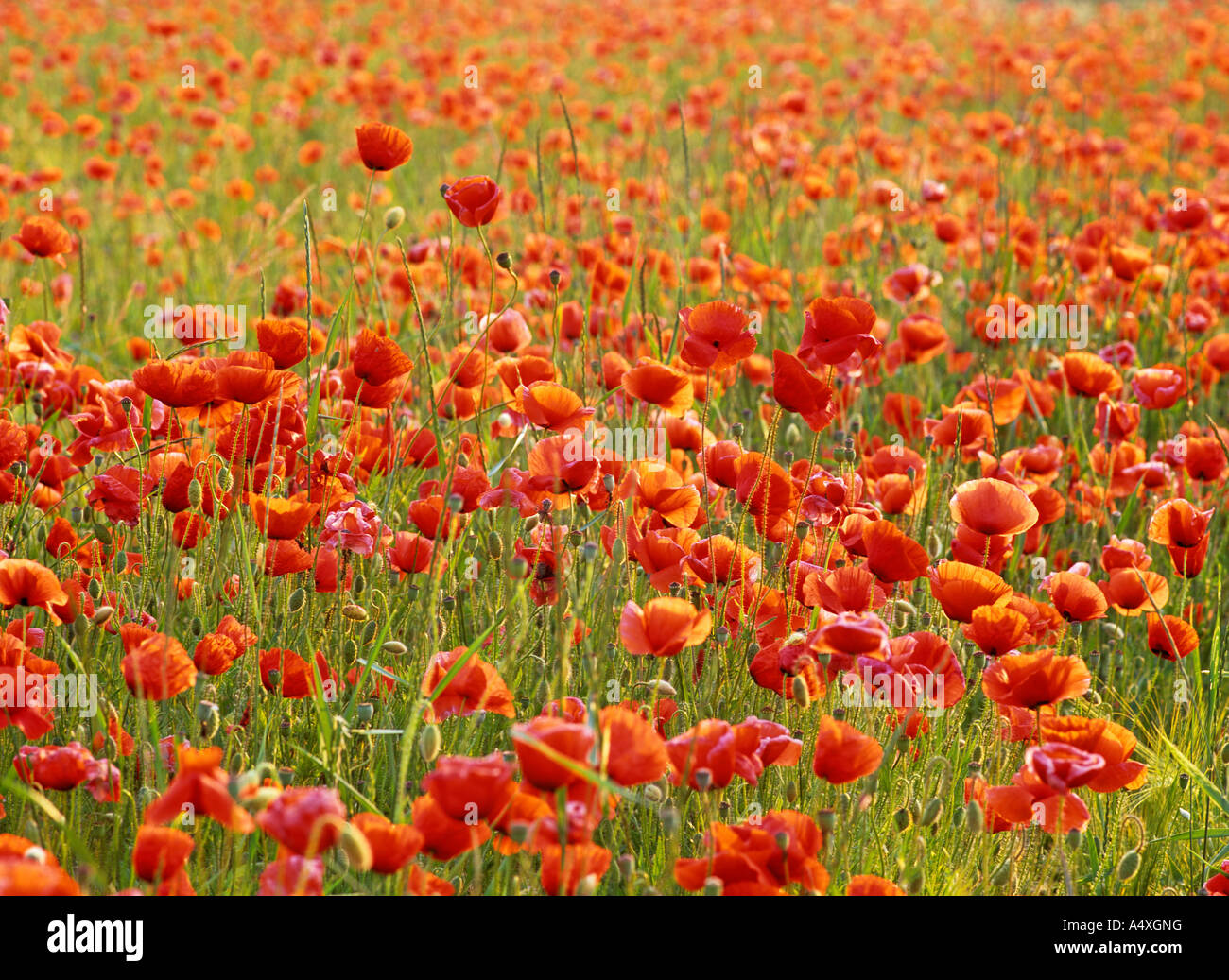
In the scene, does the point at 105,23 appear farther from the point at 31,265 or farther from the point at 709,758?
the point at 709,758

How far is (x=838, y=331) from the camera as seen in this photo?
1858mm

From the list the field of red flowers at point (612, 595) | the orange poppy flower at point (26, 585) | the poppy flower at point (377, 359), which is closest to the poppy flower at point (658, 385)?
the field of red flowers at point (612, 595)

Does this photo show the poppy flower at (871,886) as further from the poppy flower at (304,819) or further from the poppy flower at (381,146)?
the poppy flower at (381,146)

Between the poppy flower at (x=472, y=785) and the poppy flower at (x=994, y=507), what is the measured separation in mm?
878

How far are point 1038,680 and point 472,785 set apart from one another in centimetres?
69

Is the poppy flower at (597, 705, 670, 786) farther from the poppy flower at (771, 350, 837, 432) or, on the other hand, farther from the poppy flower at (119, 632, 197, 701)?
the poppy flower at (771, 350, 837, 432)

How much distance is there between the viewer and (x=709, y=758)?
1.32m

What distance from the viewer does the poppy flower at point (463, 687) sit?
150 centimetres

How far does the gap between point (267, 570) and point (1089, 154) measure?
4074mm

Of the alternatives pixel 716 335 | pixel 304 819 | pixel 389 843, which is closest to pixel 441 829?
pixel 389 843

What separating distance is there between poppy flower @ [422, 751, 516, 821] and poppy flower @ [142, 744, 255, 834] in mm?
171

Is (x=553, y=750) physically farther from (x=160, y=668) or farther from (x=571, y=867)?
(x=160, y=668)

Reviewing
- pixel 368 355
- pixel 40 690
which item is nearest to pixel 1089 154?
pixel 368 355
